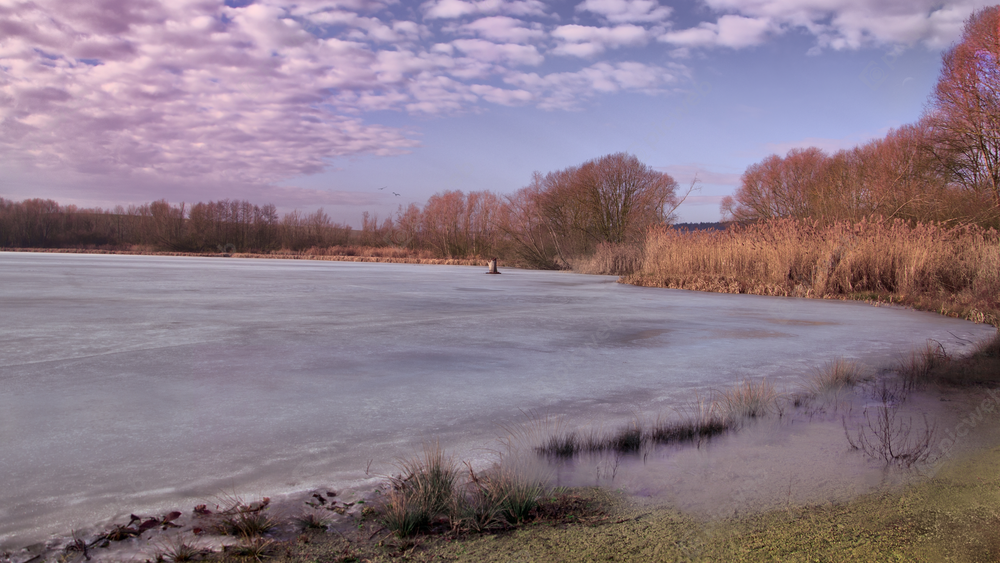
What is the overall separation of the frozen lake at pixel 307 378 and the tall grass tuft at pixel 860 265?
2.86 metres

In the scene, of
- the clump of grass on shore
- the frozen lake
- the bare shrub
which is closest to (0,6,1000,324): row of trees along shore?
the frozen lake

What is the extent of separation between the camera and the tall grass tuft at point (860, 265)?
9172 mm

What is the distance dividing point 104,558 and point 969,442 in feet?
10.7

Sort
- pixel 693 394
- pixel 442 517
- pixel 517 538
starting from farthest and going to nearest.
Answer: pixel 693 394 → pixel 442 517 → pixel 517 538

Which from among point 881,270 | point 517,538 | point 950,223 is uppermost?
point 950,223

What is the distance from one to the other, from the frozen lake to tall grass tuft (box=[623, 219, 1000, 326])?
2.86 m

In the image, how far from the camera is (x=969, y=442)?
2.45m

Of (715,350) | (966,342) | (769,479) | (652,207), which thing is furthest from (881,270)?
(652,207)

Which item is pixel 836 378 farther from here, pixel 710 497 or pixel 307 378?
pixel 307 378

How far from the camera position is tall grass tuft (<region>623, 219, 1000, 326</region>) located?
9172 millimetres

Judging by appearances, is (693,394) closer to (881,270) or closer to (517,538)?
(517,538)

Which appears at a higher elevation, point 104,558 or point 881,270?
point 881,270

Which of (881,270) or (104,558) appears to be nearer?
(104,558)

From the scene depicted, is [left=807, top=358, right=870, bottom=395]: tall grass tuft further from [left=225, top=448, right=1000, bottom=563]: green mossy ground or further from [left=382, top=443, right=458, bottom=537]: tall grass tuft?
[left=382, top=443, right=458, bottom=537]: tall grass tuft
